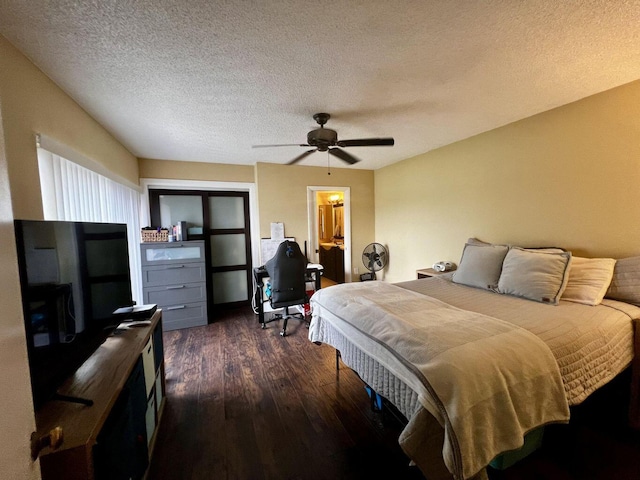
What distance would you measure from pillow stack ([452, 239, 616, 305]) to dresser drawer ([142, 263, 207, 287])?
131 inches

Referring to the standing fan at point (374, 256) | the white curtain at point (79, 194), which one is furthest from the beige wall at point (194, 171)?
the standing fan at point (374, 256)

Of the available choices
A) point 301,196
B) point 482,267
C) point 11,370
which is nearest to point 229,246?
point 301,196

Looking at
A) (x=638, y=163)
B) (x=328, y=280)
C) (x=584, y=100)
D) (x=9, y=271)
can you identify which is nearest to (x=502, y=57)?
(x=584, y=100)

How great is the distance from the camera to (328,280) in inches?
241

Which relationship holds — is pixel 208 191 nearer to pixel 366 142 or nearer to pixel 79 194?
pixel 79 194

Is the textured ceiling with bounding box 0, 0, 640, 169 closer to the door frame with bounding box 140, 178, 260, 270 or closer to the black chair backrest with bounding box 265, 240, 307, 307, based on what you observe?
the door frame with bounding box 140, 178, 260, 270

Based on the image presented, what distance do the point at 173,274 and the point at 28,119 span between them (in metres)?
2.28

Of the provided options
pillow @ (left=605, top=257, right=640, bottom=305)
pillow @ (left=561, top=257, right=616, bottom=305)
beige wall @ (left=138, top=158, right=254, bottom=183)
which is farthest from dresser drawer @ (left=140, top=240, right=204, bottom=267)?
pillow @ (left=605, top=257, right=640, bottom=305)

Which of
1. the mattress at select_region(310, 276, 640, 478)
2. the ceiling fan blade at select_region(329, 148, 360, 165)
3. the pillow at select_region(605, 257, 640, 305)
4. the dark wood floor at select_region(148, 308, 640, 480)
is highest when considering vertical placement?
the ceiling fan blade at select_region(329, 148, 360, 165)

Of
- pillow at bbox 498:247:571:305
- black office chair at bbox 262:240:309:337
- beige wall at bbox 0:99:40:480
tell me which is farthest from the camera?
black office chair at bbox 262:240:309:337

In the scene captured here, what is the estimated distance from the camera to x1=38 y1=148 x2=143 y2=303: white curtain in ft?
5.39

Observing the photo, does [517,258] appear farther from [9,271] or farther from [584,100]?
[9,271]

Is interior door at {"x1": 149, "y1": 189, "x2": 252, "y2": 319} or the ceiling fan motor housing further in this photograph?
interior door at {"x1": 149, "y1": 189, "x2": 252, "y2": 319}

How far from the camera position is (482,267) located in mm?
2490
